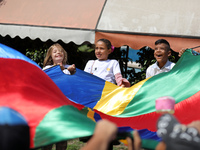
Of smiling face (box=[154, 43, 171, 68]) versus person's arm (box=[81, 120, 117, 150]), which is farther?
smiling face (box=[154, 43, 171, 68])

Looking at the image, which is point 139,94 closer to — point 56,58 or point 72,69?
point 72,69

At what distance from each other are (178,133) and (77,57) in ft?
21.9

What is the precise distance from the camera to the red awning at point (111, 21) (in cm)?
601

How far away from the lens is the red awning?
6.01 meters

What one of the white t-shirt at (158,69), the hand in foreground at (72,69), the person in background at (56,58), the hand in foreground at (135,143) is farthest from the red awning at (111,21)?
the hand in foreground at (135,143)

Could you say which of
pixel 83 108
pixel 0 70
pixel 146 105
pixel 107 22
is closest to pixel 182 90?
pixel 146 105

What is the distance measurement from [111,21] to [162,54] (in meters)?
2.09

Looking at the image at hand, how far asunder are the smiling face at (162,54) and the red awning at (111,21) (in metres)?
1.33

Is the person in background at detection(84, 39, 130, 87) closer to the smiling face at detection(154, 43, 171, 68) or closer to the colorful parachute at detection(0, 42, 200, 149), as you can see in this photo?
the colorful parachute at detection(0, 42, 200, 149)

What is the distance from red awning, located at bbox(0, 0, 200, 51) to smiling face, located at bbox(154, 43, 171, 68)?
4.35 feet

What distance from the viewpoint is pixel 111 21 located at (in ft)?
20.8

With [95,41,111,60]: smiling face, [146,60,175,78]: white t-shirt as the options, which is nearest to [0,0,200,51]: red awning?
[95,41,111,60]: smiling face

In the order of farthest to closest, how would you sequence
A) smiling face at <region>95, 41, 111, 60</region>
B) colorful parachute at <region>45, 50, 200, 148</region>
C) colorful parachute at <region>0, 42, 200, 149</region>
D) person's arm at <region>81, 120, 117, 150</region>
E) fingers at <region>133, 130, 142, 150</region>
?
smiling face at <region>95, 41, 111, 60</region>
colorful parachute at <region>45, 50, 200, 148</region>
colorful parachute at <region>0, 42, 200, 149</region>
fingers at <region>133, 130, 142, 150</region>
person's arm at <region>81, 120, 117, 150</region>

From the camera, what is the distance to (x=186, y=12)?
6266 mm
